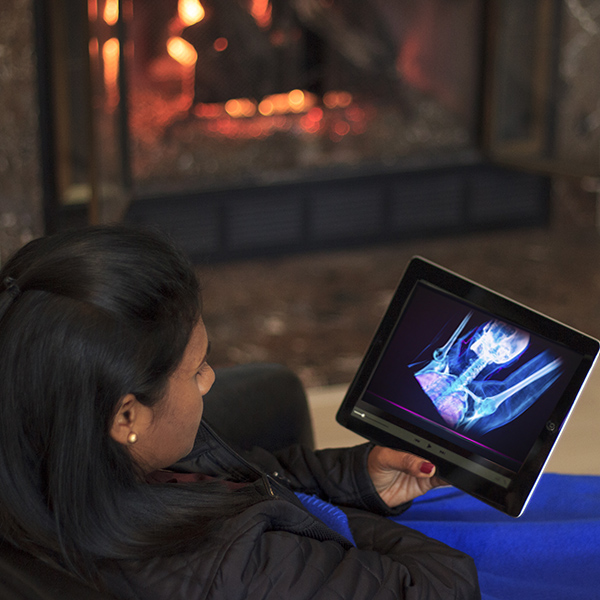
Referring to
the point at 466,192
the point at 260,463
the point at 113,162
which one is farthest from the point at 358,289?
the point at 260,463

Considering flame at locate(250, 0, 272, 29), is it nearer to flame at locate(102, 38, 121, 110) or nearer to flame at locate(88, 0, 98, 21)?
flame at locate(102, 38, 121, 110)

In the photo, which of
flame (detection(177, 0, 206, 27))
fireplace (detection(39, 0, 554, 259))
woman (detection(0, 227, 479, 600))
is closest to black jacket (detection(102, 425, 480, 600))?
woman (detection(0, 227, 479, 600))

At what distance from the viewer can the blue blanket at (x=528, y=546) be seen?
913 mm

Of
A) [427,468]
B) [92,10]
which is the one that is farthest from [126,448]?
[92,10]

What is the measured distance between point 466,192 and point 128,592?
2868 millimetres

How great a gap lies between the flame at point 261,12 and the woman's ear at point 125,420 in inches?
96.2

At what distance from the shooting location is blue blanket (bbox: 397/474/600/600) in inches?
35.9

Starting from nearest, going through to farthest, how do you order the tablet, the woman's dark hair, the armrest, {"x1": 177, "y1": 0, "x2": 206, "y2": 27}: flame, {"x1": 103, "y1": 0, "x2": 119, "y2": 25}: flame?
the woman's dark hair, the tablet, the armrest, {"x1": 103, "y1": 0, "x2": 119, "y2": 25}: flame, {"x1": 177, "y1": 0, "x2": 206, "y2": 27}: flame

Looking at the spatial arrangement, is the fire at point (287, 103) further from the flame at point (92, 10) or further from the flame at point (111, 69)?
the flame at point (92, 10)

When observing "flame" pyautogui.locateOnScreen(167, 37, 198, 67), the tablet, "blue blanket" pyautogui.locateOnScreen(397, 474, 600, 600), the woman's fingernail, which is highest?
"flame" pyautogui.locateOnScreen(167, 37, 198, 67)

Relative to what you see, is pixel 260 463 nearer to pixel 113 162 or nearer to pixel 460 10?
pixel 113 162

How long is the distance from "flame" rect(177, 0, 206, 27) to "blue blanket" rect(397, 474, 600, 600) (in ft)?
7.14

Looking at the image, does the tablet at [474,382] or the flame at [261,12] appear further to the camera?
the flame at [261,12]

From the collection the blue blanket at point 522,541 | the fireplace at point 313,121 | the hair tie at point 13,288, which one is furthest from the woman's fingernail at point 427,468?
the fireplace at point 313,121
